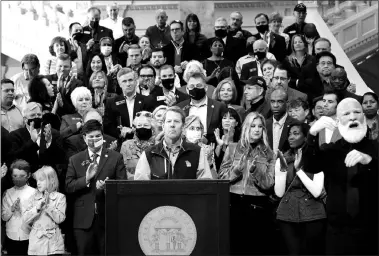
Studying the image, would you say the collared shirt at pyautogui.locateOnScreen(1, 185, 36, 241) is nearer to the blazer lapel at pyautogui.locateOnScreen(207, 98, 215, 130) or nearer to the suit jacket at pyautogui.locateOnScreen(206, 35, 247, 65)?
the blazer lapel at pyautogui.locateOnScreen(207, 98, 215, 130)

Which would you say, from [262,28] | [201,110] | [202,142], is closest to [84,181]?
[202,142]

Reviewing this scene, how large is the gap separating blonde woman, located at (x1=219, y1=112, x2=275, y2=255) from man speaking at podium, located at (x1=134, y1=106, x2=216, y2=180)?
1.52 m

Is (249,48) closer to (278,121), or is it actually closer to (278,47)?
(278,47)

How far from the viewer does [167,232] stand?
8203 millimetres

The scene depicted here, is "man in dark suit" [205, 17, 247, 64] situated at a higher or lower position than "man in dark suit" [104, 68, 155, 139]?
higher

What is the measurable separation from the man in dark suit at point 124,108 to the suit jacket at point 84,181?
154 centimetres

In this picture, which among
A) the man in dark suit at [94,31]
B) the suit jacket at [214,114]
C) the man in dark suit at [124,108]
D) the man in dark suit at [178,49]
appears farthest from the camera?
the man in dark suit at [94,31]

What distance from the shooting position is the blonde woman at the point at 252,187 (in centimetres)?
1120

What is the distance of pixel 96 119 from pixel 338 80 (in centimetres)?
297

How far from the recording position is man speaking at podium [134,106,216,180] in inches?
377

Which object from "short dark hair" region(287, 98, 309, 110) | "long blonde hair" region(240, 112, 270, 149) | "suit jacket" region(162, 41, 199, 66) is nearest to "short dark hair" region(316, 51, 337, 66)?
"short dark hair" region(287, 98, 309, 110)

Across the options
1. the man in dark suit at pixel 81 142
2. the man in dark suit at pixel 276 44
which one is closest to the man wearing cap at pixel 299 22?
the man in dark suit at pixel 276 44

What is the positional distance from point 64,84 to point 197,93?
2.30 meters

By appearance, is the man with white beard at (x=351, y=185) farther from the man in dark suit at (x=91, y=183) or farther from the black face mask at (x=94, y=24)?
the black face mask at (x=94, y=24)
